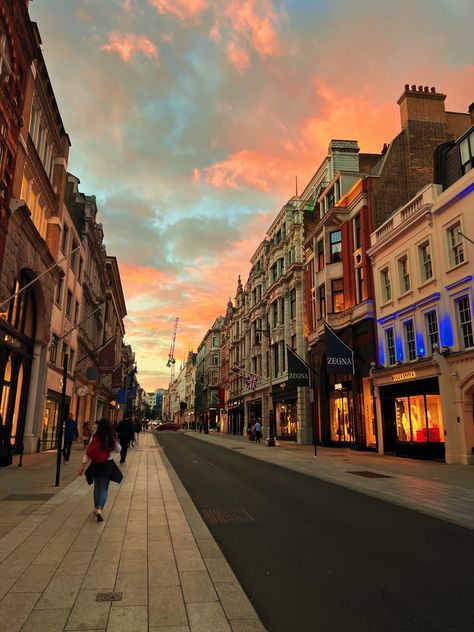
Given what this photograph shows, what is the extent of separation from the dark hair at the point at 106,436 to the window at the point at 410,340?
66.8 feet

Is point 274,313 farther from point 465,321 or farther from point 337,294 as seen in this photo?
point 465,321

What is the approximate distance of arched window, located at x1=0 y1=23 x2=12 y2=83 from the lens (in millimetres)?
17509

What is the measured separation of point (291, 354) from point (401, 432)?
908 cm

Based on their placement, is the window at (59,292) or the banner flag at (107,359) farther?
the banner flag at (107,359)

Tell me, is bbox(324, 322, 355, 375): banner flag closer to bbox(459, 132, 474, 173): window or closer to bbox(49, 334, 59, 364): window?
bbox(459, 132, 474, 173): window

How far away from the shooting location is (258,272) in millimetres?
60781

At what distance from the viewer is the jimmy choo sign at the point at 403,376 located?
24.7 meters

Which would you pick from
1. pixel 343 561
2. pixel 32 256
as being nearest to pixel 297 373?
pixel 32 256

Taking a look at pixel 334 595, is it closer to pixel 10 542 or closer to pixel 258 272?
pixel 10 542

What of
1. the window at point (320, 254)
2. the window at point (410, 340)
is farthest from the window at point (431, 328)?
the window at point (320, 254)

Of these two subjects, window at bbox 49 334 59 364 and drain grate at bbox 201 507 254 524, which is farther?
window at bbox 49 334 59 364

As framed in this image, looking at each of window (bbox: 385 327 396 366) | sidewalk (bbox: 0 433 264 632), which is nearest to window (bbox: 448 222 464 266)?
window (bbox: 385 327 396 366)

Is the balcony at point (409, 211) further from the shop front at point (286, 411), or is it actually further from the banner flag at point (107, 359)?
the banner flag at point (107, 359)

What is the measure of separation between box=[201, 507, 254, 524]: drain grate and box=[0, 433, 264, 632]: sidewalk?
352mm
